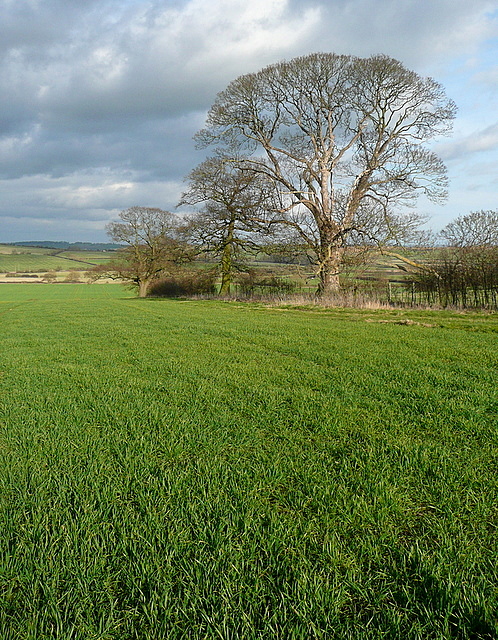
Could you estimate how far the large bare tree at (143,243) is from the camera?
1508 inches

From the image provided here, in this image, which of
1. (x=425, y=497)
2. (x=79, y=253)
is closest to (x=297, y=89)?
(x=425, y=497)

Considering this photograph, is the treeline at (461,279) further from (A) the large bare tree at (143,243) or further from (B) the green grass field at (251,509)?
(A) the large bare tree at (143,243)

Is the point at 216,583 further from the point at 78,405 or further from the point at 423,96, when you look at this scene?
the point at 423,96

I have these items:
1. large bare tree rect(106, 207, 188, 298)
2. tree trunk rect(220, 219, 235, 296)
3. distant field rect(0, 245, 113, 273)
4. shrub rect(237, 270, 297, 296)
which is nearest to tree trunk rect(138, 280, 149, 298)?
large bare tree rect(106, 207, 188, 298)

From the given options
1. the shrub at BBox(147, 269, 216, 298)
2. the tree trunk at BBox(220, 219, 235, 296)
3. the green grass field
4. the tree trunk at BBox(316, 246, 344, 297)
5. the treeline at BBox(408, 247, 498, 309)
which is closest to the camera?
the green grass field

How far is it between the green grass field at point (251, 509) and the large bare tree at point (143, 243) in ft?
111

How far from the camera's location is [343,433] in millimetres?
3744

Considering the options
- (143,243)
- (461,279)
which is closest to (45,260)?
(143,243)

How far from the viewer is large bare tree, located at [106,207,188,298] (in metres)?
38.3

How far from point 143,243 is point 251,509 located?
3882 centimetres

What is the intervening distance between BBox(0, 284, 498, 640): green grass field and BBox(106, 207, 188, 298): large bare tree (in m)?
33.9

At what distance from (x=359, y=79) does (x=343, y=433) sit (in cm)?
2363

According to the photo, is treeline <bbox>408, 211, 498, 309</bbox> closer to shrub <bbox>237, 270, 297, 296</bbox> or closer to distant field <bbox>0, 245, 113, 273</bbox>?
shrub <bbox>237, 270, 297, 296</bbox>

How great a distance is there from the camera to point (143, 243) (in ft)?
128
